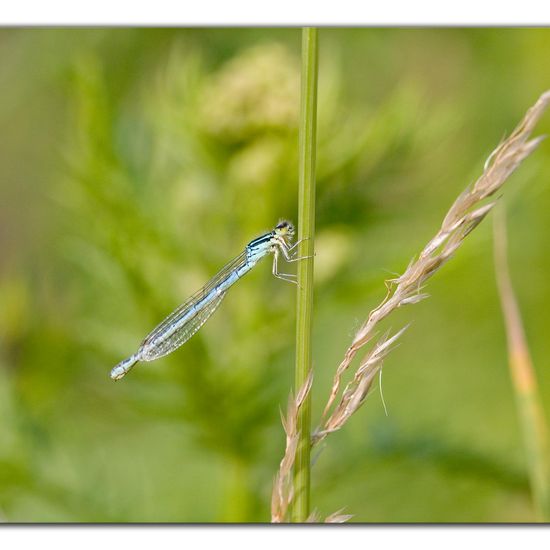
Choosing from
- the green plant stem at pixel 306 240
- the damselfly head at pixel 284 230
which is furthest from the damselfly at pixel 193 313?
the green plant stem at pixel 306 240

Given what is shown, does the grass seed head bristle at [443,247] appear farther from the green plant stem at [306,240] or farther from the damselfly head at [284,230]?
the damselfly head at [284,230]

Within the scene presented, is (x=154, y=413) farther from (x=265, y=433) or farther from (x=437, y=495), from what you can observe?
(x=437, y=495)

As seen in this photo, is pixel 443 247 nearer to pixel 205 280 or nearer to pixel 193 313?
pixel 193 313

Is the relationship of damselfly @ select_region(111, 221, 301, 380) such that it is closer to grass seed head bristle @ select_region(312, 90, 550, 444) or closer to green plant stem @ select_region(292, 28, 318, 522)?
green plant stem @ select_region(292, 28, 318, 522)

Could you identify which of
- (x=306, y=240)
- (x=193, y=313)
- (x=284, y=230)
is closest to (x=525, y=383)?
(x=284, y=230)

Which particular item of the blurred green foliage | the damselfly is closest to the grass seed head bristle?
the damselfly

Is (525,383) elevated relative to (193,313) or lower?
lower
